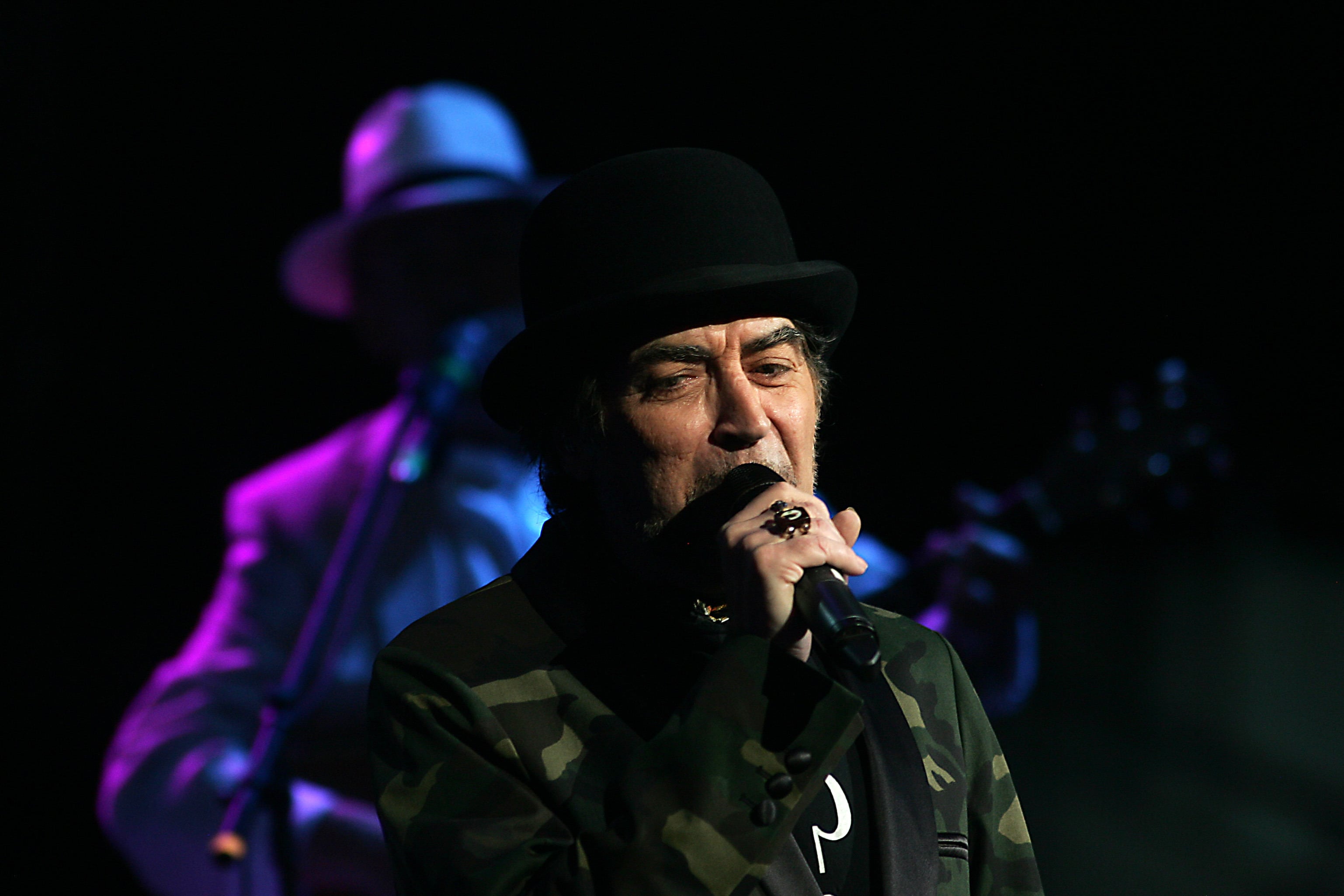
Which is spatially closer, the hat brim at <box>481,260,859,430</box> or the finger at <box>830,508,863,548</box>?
the finger at <box>830,508,863,548</box>

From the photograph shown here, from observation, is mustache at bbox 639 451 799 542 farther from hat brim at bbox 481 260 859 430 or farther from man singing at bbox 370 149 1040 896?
hat brim at bbox 481 260 859 430

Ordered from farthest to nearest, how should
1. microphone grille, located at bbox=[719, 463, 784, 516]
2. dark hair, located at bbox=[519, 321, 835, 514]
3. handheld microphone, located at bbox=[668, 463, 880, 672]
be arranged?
1. dark hair, located at bbox=[519, 321, 835, 514]
2. microphone grille, located at bbox=[719, 463, 784, 516]
3. handheld microphone, located at bbox=[668, 463, 880, 672]

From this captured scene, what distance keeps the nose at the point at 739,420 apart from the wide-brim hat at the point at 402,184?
1.93 meters

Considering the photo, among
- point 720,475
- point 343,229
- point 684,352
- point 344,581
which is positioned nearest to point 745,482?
point 720,475

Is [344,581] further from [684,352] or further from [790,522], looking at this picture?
[790,522]

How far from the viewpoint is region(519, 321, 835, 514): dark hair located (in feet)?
4.88

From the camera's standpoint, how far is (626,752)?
1.25m

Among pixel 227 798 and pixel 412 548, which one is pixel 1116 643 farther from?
pixel 227 798

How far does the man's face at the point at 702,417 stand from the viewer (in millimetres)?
1361

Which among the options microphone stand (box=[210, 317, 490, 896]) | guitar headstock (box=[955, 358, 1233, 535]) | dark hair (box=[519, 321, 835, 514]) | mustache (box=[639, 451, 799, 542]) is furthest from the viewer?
guitar headstock (box=[955, 358, 1233, 535])

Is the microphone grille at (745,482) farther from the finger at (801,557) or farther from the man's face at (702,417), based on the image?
the finger at (801,557)

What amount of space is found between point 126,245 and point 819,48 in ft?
6.51

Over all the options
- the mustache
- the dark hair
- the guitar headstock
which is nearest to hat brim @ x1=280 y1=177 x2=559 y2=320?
the guitar headstock

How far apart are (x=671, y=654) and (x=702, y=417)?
275mm
